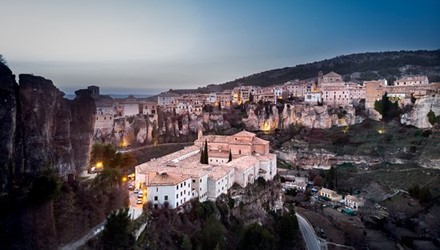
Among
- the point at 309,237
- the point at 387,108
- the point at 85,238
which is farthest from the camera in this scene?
the point at 387,108

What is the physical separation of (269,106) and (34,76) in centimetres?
5708

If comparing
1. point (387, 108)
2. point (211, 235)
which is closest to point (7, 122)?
point (211, 235)

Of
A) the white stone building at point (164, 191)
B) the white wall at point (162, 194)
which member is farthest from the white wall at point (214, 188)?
the white wall at point (162, 194)

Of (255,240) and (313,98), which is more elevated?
(313,98)

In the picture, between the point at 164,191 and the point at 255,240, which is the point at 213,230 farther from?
the point at 164,191

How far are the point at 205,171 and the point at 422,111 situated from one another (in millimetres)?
47810

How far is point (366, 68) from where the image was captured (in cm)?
12938

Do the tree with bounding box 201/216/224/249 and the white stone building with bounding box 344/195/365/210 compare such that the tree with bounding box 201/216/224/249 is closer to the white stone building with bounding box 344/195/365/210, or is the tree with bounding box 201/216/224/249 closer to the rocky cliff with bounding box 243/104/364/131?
the white stone building with bounding box 344/195/365/210

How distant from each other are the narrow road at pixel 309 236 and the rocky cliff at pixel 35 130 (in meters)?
19.9

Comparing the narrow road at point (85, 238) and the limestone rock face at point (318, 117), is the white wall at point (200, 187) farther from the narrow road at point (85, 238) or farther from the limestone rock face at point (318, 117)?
the limestone rock face at point (318, 117)

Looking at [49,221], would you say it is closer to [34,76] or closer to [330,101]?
[34,76]

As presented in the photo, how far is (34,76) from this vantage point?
61.9 feet

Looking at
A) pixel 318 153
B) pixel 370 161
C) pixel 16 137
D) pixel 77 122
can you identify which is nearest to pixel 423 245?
pixel 370 161

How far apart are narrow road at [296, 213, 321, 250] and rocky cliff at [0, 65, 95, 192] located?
65.2 feet
